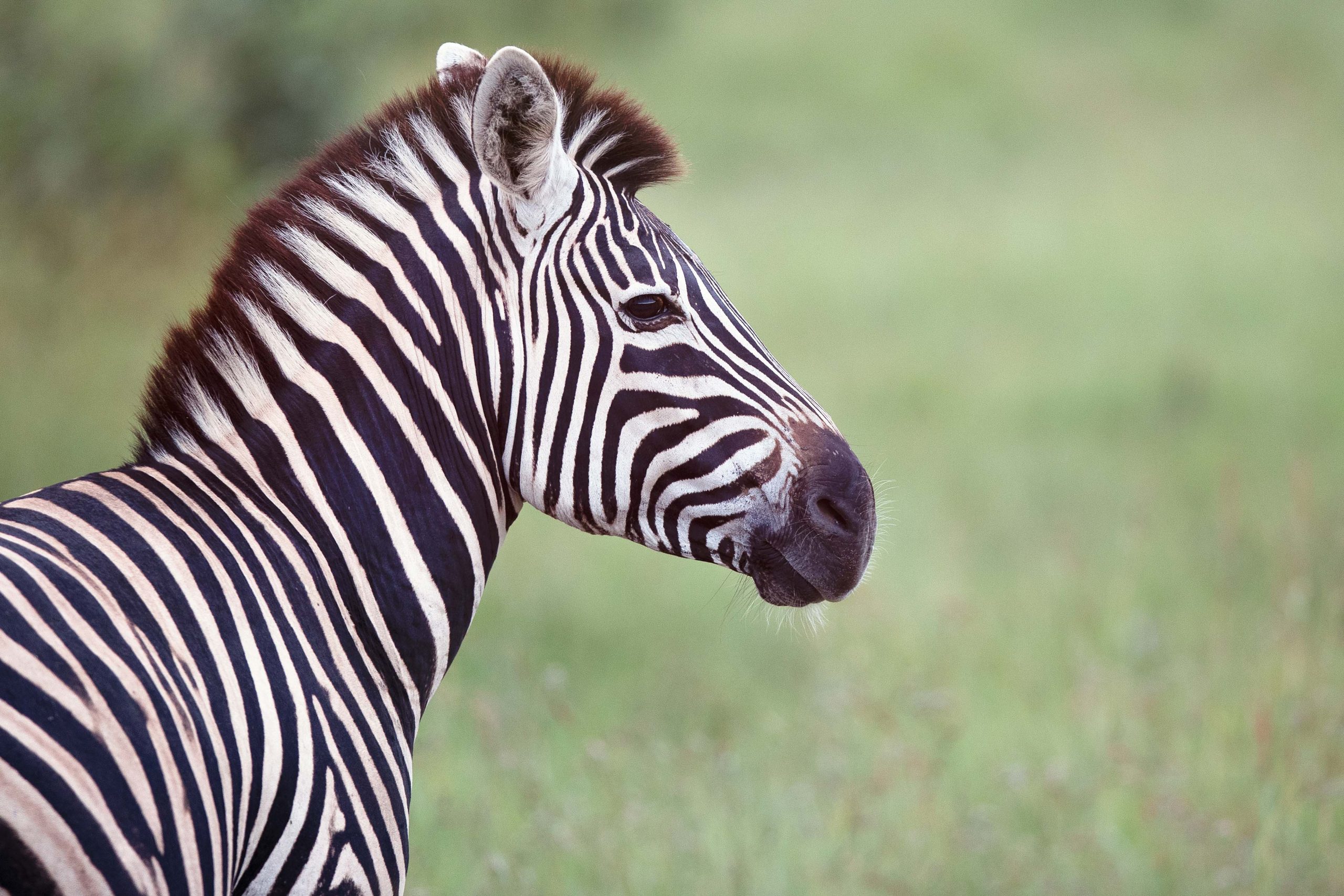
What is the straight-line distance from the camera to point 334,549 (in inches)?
82.7

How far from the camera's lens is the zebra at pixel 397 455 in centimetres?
187

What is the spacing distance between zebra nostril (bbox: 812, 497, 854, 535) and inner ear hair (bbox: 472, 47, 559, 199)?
3.17 ft

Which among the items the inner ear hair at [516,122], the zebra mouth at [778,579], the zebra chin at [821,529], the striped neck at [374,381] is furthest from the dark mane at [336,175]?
the zebra mouth at [778,579]

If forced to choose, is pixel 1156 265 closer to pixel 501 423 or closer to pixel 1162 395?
pixel 1162 395

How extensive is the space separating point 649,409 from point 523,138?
669mm

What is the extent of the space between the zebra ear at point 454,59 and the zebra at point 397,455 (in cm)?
1

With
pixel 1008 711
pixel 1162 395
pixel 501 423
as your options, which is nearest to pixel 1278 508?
pixel 1162 395

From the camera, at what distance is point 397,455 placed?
2.19 meters

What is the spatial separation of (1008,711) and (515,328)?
4.47 meters

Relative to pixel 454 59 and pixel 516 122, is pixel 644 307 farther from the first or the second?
pixel 454 59

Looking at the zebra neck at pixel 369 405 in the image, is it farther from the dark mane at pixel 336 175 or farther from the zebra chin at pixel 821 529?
the zebra chin at pixel 821 529

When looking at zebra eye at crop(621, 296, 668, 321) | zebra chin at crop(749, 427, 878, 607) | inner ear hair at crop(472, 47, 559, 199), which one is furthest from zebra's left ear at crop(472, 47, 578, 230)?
zebra chin at crop(749, 427, 878, 607)

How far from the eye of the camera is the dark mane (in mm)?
2086

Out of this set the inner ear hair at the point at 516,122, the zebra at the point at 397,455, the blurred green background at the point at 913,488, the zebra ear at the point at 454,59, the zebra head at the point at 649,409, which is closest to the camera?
the zebra at the point at 397,455
